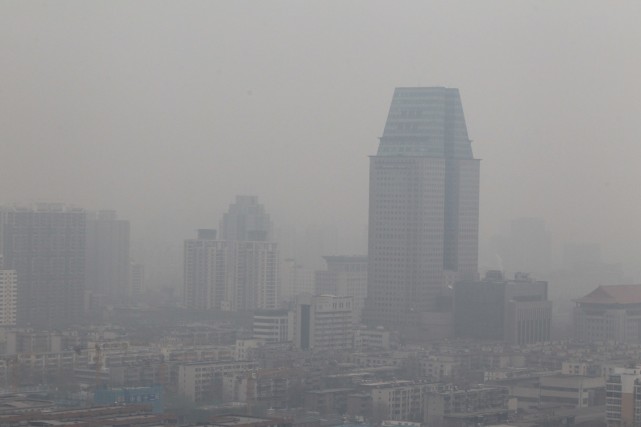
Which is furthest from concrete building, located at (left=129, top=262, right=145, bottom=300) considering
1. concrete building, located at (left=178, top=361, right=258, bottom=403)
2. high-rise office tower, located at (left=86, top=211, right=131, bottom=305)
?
concrete building, located at (left=178, top=361, right=258, bottom=403)

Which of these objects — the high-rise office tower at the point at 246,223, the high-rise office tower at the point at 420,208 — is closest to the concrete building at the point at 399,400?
the high-rise office tower at the point at 420,208

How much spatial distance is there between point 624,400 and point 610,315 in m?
8.50

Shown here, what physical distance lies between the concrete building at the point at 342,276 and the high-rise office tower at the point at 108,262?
2.98m

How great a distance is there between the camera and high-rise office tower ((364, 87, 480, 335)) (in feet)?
70.6

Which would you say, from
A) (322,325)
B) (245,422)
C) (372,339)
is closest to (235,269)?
(372,339)

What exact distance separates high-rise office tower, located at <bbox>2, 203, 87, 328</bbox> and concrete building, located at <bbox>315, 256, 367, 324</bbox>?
11.7 feet

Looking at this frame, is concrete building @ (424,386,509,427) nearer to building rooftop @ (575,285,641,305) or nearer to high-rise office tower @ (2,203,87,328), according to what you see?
building rooftop @ (575,285,641,305)

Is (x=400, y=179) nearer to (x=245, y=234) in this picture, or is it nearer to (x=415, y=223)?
(x=415, y=223)

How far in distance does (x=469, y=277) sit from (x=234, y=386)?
7784 mm

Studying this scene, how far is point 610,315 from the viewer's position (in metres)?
20.3

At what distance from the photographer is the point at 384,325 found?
69.4 ft

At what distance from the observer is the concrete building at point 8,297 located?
19328 mm

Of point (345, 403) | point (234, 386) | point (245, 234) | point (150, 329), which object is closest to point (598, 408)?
point (345, 403)

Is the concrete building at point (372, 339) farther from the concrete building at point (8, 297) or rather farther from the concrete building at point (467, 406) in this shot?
the concrete building at point (467, 406)
